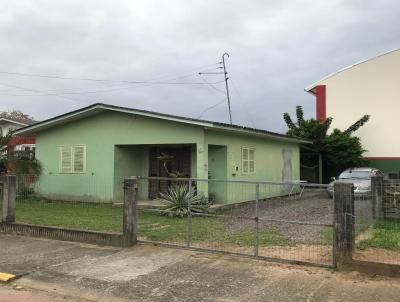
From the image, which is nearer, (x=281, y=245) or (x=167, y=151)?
(x=281, y=245)

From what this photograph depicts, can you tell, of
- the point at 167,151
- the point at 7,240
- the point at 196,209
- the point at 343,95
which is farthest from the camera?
the point at 343,95

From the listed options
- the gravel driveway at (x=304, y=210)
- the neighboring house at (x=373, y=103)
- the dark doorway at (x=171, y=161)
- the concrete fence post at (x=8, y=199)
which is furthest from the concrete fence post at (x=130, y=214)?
the neighboring house at (x=373, y=103)

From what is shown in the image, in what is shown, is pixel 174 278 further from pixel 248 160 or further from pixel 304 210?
pixel 248 160

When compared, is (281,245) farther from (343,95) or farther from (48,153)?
(343,95)

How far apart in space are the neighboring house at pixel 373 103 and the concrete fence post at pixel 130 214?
2405 cm

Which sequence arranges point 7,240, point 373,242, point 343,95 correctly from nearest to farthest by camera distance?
1. point 373,242
2. point 7,240
3. point 343,95

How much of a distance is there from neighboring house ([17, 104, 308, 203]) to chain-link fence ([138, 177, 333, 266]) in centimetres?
361

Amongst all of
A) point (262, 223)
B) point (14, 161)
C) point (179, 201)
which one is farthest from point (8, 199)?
point (14, 161)

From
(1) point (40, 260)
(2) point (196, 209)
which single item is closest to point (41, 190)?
(2) point (196, 209)

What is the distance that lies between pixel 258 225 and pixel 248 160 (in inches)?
430

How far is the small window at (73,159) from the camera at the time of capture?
63.6ft

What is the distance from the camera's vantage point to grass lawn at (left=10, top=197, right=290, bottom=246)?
10531 millimetres

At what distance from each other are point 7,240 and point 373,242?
7.82 metres

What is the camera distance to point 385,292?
6.70m
